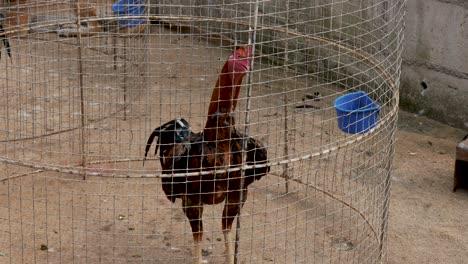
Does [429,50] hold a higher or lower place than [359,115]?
higher

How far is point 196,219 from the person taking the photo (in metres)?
5.18

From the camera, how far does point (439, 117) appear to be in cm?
834

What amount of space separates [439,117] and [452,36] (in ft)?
2.85

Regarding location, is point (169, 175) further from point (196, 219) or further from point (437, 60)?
point (437, 60)

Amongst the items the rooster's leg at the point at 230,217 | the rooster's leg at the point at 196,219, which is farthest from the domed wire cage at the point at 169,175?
the rooster's leg at the point at 196,219

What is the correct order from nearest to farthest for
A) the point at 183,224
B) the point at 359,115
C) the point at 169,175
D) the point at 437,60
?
the point at 169,175 → the point at 359,115 → the point at 183,224 → the point at 437,60

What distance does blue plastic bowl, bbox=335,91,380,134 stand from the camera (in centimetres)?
530

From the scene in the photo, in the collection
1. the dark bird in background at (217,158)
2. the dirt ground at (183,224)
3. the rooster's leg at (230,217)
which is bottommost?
the dirt ground at (183,224)

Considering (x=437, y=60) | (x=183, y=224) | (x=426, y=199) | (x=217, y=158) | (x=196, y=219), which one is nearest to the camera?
(x=217, y=158)

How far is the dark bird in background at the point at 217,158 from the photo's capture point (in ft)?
15.8

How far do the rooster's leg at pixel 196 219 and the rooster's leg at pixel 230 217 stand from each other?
173 mm

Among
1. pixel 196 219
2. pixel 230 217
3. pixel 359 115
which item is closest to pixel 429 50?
pixel 359 115

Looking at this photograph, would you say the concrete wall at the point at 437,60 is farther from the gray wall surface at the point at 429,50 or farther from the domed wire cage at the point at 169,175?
the domed wire cage at the point at 169,175

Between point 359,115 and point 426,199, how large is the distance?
1569 millimetres
